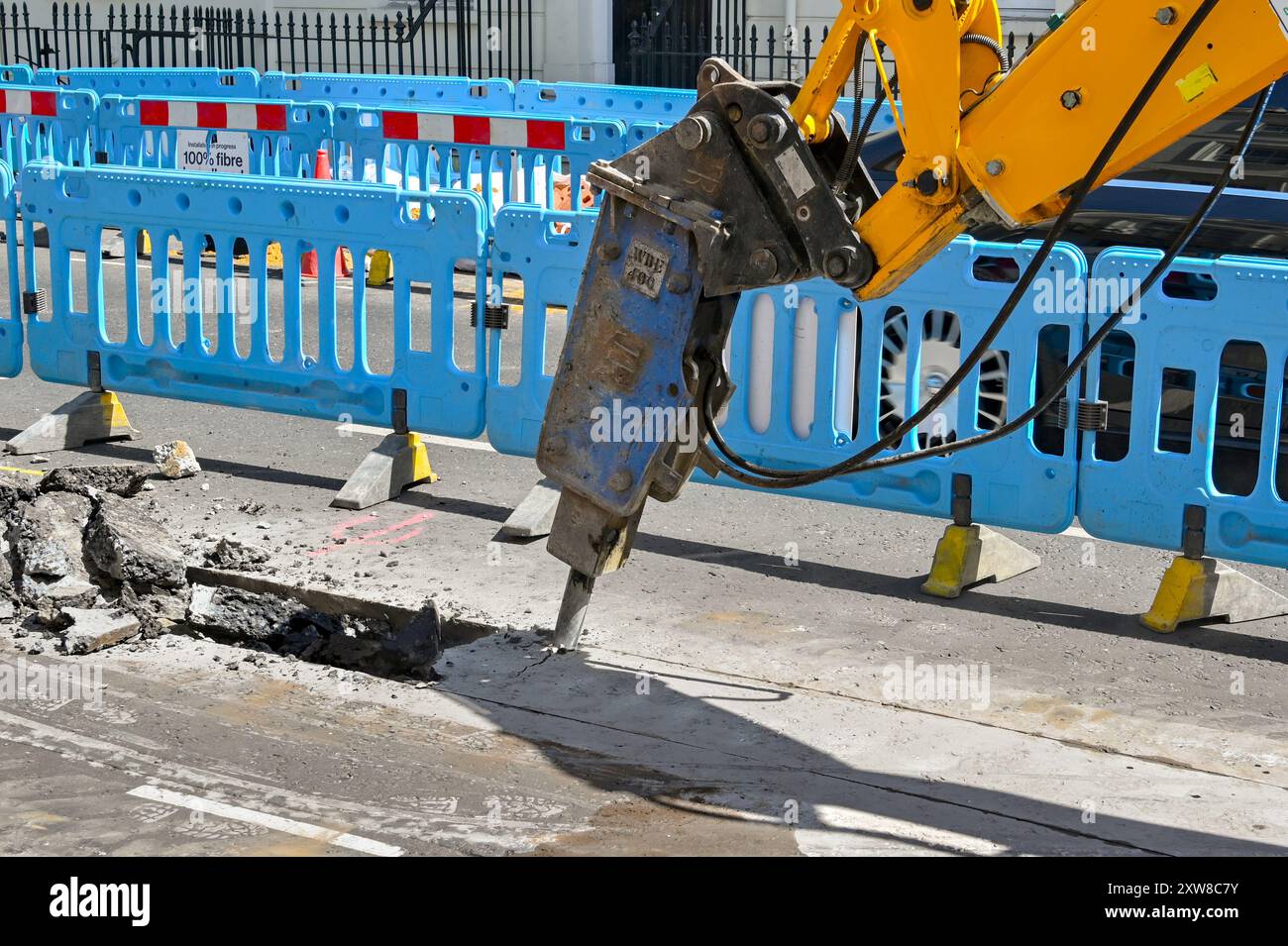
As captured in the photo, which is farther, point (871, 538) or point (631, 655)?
point (871, 538)

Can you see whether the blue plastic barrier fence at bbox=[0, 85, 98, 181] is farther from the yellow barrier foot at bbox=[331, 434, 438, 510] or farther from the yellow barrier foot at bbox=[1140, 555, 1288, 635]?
the yellow barrier foot at bbox=[1140, 555, 1288, 635]

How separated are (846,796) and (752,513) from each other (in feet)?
10.3

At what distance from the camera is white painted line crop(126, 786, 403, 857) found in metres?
→ 4.57

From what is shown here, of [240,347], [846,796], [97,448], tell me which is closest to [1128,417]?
[846,796]

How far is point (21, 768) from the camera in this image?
16.6ft

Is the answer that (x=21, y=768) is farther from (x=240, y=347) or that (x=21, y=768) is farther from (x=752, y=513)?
(x=240, y=347)

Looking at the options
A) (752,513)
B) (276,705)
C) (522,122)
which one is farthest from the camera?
(522,122)

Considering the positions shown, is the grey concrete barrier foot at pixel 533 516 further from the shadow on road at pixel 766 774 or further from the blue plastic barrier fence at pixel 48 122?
the blue plastic barrier fence at pixel 48 122

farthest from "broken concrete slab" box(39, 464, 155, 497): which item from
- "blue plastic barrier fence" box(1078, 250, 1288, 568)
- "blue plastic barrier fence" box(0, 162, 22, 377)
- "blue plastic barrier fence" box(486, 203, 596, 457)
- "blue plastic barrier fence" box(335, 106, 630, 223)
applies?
"blue plastic barrier fence" box(335, 106, 630, 223)

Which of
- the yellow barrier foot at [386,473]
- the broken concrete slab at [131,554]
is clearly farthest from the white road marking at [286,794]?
the yellow barrier foot at [386,473]

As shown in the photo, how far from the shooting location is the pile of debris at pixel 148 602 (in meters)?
6.20

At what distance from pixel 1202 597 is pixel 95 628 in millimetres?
4334

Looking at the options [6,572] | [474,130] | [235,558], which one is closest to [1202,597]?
[235,558]

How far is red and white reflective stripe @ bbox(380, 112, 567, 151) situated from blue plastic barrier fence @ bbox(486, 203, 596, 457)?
5.60 meters
